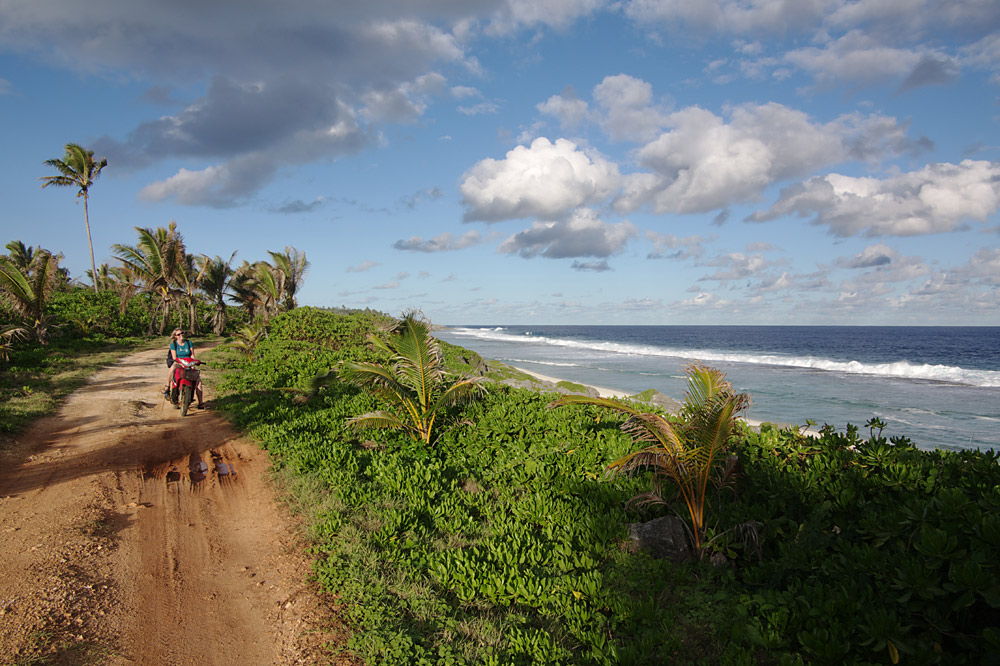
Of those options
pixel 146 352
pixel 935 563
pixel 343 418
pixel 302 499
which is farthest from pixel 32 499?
pixel 146 352

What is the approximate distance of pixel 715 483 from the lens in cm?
530

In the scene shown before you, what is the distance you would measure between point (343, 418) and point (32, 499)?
4.46 metres

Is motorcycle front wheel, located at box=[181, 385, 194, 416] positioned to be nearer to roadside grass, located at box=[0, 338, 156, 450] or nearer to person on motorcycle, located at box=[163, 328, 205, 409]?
person on motorcycle, located at box=[163, 328, 205, 409]

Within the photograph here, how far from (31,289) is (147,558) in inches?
635

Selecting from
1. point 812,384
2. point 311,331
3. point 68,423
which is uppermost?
point 311,331

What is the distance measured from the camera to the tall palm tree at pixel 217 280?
2539cm

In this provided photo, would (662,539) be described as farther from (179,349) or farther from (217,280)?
(217,280)

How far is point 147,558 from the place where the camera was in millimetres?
4508

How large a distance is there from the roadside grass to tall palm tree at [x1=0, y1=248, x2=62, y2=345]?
0.86 m

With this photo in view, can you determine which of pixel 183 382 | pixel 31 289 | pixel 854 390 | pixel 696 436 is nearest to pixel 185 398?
pixel 183 382

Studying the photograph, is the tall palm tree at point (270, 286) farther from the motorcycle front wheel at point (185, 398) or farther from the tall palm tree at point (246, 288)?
the motorcycle front wheel at point (185, 398)

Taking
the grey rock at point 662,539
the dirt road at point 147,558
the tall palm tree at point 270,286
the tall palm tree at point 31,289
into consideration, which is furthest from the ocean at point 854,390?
the tall palm tree at point 31,289

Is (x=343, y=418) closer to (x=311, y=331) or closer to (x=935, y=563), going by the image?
(x=935, y=563)

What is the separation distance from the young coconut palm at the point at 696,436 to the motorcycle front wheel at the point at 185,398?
26.0ft
